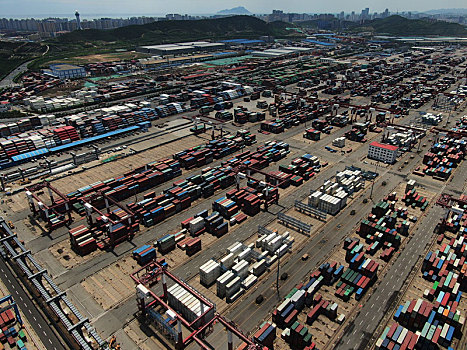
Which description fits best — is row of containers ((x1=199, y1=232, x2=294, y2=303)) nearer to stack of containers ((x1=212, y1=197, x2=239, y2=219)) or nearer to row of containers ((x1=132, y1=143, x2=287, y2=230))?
stack of containers ((x1=212, y1=197, x2=239, y2=219))

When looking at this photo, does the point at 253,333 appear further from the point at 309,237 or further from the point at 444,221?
the point at 444,221

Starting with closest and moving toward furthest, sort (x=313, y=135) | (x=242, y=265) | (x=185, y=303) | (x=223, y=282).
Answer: (x=185, y=303) → (x=223, y=282) → (x=242, y=265) → (x=313, y=135)

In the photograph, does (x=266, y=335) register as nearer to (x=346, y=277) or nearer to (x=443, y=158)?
(x=346, y=277)

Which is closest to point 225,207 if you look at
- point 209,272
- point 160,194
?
point 160,194

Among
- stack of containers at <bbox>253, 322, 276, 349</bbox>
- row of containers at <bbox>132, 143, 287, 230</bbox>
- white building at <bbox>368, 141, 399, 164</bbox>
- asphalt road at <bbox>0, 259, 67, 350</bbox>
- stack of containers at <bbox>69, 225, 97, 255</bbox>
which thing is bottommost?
asphalt road at <bbox>0, 259, 67, 350</bbox>

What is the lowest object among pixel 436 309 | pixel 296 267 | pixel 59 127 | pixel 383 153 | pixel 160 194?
pixel 296 267

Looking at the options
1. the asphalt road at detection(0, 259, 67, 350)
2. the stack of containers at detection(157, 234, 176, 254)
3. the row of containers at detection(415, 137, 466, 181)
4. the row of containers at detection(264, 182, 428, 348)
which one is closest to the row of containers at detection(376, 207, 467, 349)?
the row of containers at detection(264, 182, 428, 348)

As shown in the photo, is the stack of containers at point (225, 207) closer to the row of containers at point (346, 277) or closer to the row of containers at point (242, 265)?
the row of containers at point (242, 265)
